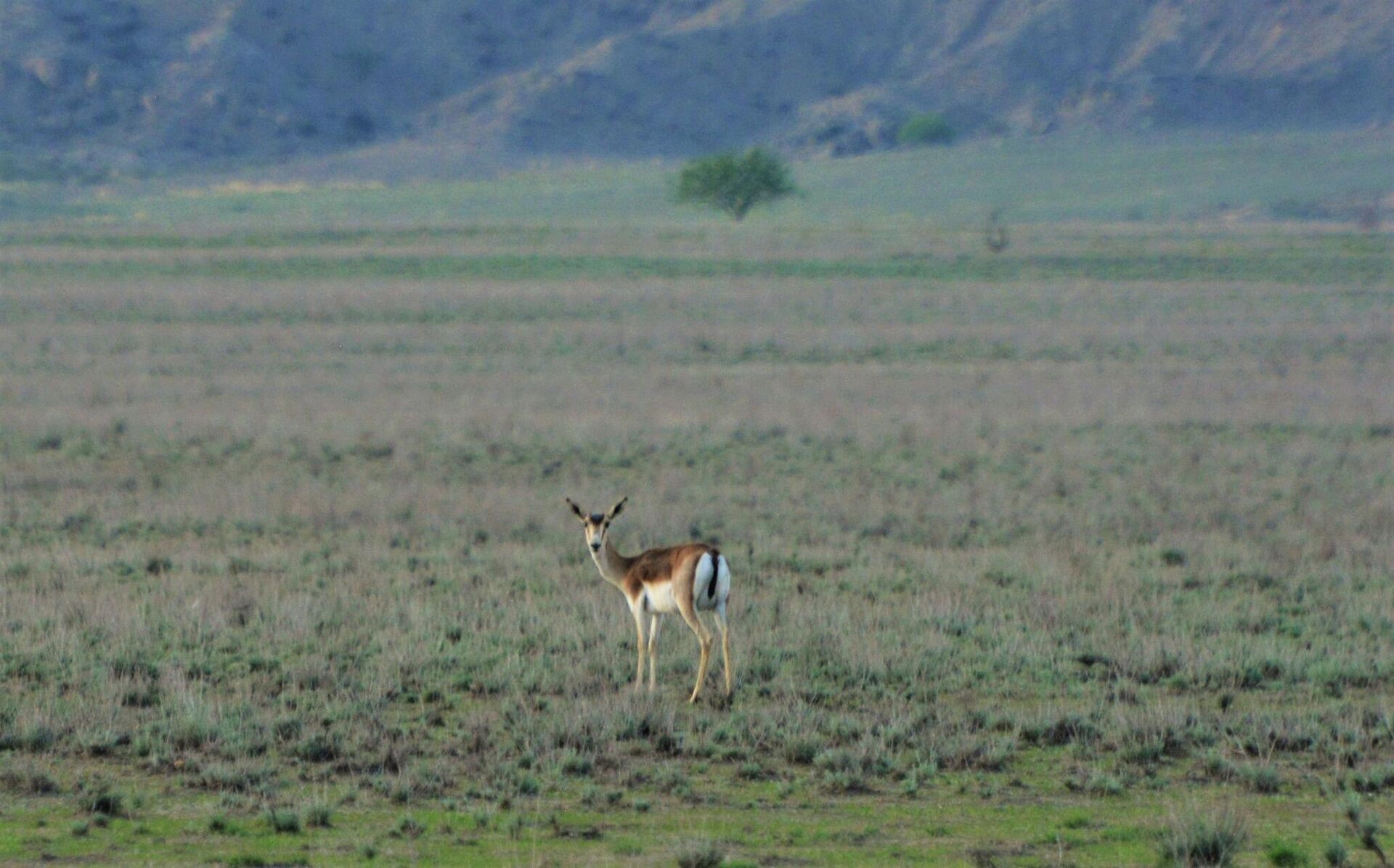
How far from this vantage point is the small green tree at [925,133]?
19312cm

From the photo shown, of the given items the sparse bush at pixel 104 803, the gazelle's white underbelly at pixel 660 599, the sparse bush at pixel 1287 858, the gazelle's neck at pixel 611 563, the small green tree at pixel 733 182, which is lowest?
the sparse bush at pixel 1287 858

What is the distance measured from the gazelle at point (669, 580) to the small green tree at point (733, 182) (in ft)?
361

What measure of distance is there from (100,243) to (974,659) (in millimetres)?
73297

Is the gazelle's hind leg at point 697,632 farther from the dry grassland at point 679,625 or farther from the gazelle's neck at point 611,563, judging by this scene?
the gazelle's neck at point 611,563

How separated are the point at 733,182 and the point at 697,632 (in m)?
111

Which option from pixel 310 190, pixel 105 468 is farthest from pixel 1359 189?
pixel 105 468

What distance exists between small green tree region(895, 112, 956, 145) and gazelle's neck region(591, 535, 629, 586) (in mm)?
185995

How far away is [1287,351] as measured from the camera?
42.9 m

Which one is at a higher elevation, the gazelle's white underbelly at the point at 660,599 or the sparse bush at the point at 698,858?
the gazelle's white underbelly at the point at 660,599

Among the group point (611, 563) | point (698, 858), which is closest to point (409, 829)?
point (698, 858)

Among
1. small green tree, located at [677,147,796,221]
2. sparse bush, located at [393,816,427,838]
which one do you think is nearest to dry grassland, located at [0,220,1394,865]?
sparse bush, located at [393,816,427,838]

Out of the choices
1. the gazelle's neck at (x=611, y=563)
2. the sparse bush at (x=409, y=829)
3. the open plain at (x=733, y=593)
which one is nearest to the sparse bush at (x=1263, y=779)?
the open plain at (x=733, y=593)

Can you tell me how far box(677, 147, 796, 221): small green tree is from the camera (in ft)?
395

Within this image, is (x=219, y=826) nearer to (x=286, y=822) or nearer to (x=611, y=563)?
(x=286, y=822)
